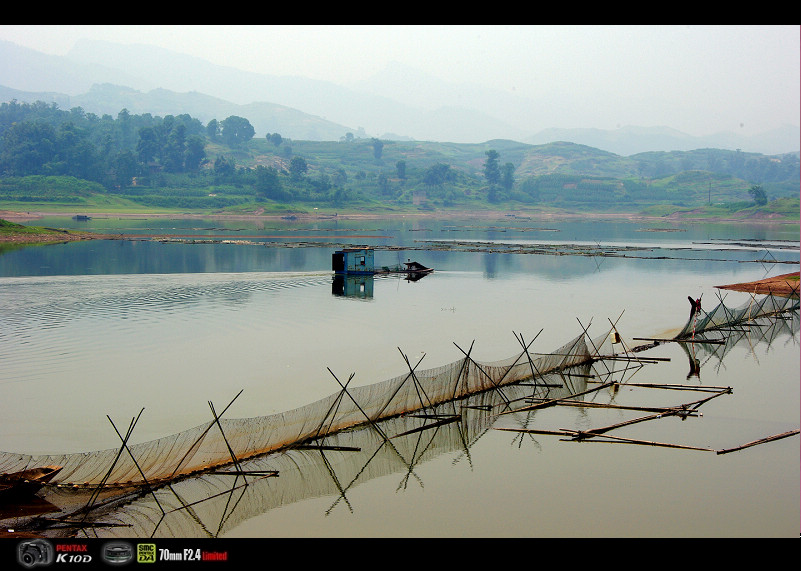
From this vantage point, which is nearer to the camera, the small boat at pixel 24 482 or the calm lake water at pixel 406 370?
the small boat at pixel 24 482

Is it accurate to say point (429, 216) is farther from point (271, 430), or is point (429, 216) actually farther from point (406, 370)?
point (271, 430)

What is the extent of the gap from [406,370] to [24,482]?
46.4 ft

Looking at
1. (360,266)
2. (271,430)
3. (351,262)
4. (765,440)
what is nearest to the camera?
(271,430)

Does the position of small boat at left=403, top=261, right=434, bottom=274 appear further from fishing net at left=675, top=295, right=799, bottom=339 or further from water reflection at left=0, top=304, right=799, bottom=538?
water reflection at left=0, top=304, right=799, bottom=538

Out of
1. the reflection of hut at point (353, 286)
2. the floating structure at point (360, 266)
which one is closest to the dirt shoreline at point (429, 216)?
the floating structure at point (360, 266)

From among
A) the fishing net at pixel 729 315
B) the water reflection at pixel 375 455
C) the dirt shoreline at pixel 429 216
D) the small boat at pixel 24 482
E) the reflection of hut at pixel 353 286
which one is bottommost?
the water reflection at pixel 375 455

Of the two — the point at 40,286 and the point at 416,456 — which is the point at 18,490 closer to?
the point at 416,456

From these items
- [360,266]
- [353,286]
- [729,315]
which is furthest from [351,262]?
[729,315]

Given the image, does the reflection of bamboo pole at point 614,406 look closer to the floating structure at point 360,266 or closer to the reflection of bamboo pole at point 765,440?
the reflection of bamboo pole at point 765,440

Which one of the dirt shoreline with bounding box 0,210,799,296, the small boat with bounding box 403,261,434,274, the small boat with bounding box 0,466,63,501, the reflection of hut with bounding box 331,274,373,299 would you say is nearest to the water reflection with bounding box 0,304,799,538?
the small boat with bounding box 0,466,63,501

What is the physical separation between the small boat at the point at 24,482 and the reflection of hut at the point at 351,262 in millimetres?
38687

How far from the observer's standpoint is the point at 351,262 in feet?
176

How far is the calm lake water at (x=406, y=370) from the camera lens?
15.4 m

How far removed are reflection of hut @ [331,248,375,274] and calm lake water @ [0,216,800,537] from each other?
59.3 inches
